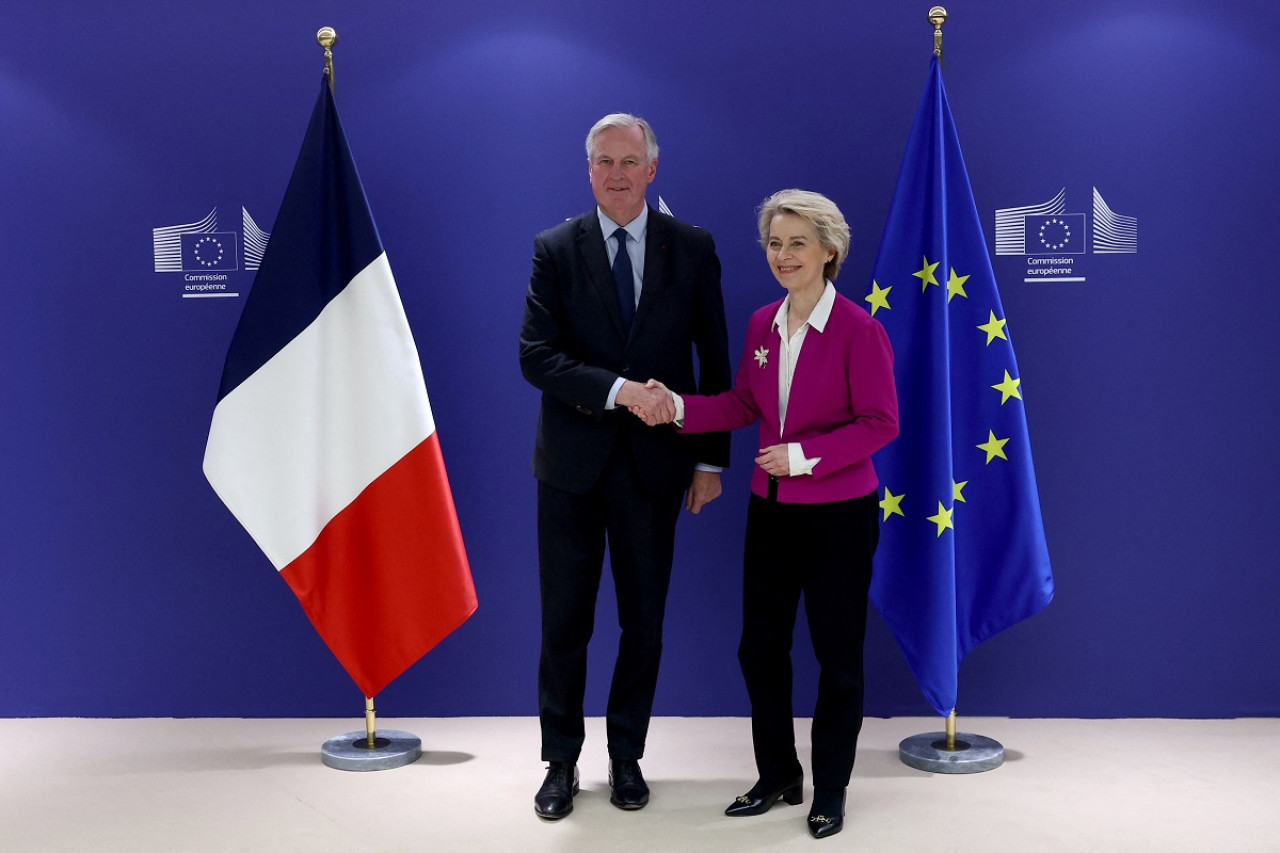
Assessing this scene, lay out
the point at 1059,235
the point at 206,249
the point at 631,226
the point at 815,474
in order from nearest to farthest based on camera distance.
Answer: the point at 815,474, the point at 631,226, the point at 1059,235, the point at 206,249

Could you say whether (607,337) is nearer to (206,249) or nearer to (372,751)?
(372,751)

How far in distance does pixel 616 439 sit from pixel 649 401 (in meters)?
0.20

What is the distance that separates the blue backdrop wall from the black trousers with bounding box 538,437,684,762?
715mm

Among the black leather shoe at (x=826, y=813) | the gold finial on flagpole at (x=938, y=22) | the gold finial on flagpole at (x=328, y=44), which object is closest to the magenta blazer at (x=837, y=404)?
the black leather shoe at (x=826, y=813)

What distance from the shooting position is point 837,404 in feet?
9.62

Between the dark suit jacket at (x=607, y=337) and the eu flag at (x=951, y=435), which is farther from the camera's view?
the eu flag at (x=951, y=435)

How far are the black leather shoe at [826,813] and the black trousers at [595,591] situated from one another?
1.62 ft

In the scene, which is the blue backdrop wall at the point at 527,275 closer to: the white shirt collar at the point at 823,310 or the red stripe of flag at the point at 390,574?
the red stripe of flag at the point at 390,574

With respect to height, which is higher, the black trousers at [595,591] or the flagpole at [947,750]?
the black trousers at [595,591]

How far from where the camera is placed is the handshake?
294 centimetres

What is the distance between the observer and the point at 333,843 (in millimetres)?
2893

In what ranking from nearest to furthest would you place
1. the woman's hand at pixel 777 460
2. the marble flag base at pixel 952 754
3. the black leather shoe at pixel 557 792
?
1. the woman's hand at pixel 777 460
2. the black leather shoe at pixel 557 792
3. the marble flag base at pixel 952 754

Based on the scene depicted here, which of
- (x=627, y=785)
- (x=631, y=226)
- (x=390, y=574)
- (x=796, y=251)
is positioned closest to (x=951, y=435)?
(x=796, y=251)

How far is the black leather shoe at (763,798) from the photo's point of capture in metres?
3.05
